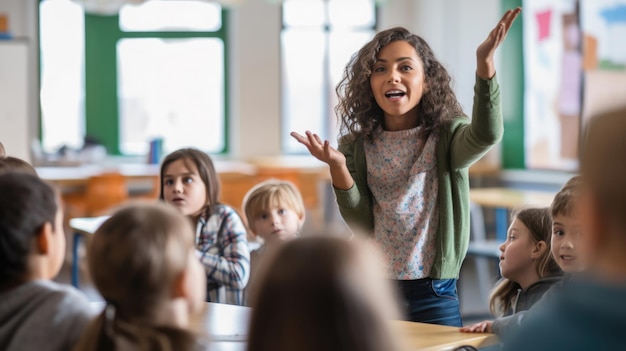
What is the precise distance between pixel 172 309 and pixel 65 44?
7.39m

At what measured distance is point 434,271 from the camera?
237 centimetres

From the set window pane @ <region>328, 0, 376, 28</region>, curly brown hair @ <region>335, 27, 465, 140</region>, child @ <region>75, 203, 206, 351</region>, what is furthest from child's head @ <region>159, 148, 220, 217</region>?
window pane @ <region>328, 0, 376, 28</region>

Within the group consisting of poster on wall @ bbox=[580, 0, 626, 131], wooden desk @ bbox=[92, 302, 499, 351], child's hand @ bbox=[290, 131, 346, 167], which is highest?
poster on wall @ bbox=[580, 0, 626, 131]

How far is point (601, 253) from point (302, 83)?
8.05 metres

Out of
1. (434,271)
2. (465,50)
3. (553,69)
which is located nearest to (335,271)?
(434,271)

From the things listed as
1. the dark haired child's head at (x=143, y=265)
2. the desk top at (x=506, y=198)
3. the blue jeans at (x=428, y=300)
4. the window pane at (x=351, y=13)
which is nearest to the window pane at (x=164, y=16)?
the window pane at (x=351, y=13)

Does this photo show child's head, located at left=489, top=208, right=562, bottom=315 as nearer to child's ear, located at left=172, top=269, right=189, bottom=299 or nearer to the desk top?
child's ear, located at left=172, top=269, right=189, bottom=299

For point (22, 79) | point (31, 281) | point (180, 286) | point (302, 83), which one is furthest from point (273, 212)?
point (302, 83)

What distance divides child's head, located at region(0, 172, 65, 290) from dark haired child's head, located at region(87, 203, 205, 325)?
20 centimetres

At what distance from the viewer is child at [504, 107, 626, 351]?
95 centimetres

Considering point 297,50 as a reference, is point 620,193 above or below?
below

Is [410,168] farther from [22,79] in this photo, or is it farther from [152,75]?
[152,75]

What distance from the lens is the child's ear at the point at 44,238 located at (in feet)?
5.16

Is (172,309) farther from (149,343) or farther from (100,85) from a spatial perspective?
(100,85)
